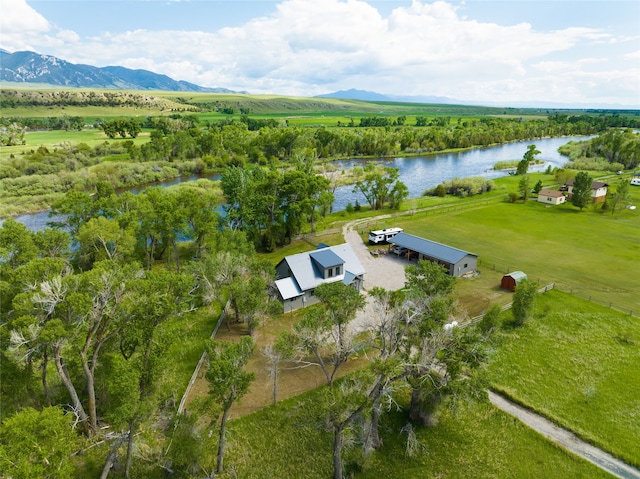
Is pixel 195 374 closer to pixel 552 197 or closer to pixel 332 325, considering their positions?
pixel 332 325

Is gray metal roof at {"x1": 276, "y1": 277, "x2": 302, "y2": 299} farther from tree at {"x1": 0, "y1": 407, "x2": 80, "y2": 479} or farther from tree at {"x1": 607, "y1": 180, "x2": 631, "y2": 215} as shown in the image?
tree at {"x1": 607, "y1": 180, "x2": 631, "y2": 215}

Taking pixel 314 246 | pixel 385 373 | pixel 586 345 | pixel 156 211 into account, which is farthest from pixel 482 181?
pixel 385 373

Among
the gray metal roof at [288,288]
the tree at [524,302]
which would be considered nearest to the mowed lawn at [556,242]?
the tree at [524,302]

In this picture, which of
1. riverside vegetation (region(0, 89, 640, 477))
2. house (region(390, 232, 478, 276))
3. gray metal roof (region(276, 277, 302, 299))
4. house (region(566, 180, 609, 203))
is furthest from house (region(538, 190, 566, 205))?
gray metal roof (region(276, 277, 302, 299))

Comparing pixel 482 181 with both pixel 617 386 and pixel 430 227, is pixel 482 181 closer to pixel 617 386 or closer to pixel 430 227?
pixel 430 227

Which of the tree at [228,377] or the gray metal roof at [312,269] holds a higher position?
the tree at [228,377]

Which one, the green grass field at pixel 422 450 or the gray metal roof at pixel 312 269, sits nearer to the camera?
the green grass field at pixel 422 450

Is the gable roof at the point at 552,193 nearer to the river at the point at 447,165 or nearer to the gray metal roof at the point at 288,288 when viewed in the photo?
the river at the point at 447,165
